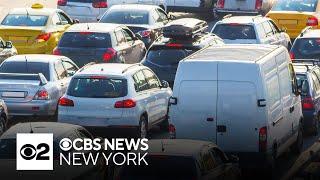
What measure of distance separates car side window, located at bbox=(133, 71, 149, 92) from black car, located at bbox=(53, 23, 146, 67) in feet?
17.6

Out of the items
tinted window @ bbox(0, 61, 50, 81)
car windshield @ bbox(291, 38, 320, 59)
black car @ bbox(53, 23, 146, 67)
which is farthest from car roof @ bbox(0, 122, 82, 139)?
car windshield @ bbox(291, 38, 320, 59)

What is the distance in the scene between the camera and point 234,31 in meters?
30.9

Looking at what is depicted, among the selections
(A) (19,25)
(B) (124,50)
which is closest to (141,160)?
(B) (124,50)

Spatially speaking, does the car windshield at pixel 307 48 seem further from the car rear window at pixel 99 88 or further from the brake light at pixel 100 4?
the brake light at pixel 100 4

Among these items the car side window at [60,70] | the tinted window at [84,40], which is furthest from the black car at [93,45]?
the car side window at [60,70]

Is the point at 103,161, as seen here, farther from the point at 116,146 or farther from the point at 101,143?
the point at 116,146

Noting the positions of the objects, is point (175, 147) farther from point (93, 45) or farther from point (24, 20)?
point (24, 20)

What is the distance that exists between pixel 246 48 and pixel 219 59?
1.34m

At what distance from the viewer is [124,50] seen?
2895 centimetres

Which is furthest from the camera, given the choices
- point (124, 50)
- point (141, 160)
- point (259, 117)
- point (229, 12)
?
point (229, 12)

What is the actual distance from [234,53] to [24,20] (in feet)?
43.6

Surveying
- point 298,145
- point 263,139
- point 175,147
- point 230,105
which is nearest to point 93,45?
point 298,145

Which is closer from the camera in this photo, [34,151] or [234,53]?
[34,151]

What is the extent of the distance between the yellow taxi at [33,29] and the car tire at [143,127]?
8.92 meters
